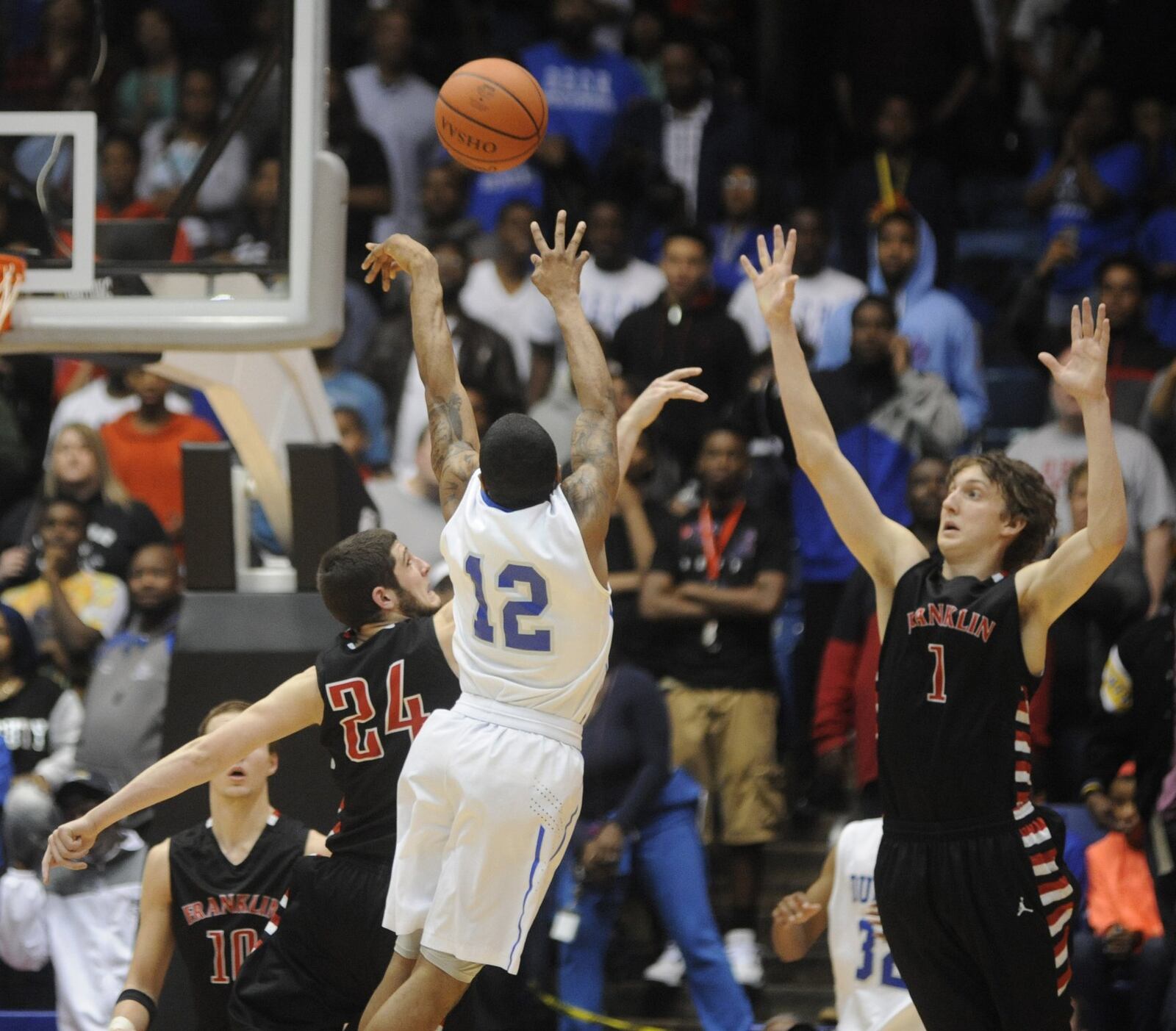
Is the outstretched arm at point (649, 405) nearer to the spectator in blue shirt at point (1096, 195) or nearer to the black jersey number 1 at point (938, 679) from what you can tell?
the black jersey number 1 at point (938, 679)

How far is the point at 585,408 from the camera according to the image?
5.61m

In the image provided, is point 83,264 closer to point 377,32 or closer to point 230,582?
point 230,582

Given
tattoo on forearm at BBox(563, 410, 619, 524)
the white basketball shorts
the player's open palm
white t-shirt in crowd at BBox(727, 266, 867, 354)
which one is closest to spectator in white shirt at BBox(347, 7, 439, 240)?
white t-shirt in crowd at BBox(727, 266, 867, 354)

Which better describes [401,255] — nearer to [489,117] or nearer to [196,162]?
[489,117]

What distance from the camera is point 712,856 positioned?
877 centimetres

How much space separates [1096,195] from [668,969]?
5.42 meters

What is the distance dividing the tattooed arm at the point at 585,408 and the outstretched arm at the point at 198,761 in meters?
1.00

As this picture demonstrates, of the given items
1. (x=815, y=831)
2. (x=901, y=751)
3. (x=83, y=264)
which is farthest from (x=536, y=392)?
(x=901, y=751)

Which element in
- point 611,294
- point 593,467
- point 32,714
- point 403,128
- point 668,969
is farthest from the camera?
point 403,128

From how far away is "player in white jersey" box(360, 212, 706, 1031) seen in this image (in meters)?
5.24

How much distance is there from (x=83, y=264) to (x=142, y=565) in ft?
6.52

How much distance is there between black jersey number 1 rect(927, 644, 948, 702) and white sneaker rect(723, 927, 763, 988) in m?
3.10

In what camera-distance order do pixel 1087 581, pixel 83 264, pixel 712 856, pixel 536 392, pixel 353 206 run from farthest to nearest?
pixel 353 206 < pixel 536 392 < pixel 712 856 < pixel 83 264 < pixel 1087 581

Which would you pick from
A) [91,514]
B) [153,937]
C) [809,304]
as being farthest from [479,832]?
[809,304]
